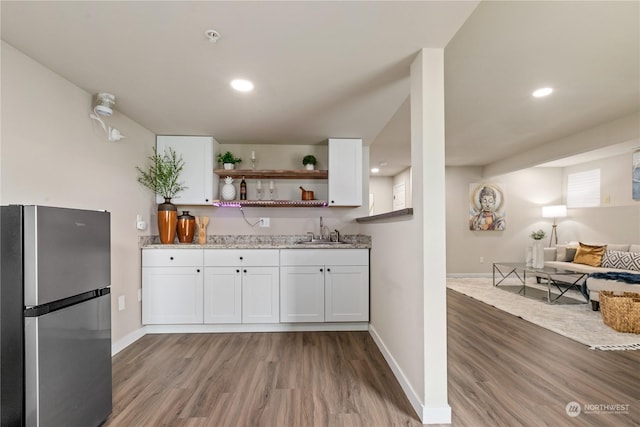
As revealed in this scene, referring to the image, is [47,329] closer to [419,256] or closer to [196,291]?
[196,291]

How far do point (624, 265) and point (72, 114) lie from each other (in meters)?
6.78

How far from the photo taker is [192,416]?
164 cm

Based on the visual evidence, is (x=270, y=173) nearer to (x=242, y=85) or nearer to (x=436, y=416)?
(x=242, y=85)

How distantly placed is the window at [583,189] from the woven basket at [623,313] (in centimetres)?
305

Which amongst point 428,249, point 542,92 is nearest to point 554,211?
point 542,92

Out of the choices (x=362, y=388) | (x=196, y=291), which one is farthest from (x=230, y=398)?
(x=196, y=291)

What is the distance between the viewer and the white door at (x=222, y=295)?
2857 millimetres

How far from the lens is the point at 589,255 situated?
4598 mm

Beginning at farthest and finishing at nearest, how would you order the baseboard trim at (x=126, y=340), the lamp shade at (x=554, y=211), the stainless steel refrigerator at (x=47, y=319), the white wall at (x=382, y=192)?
the white wall at (x=382, y=192) → the lamp shade at (x=554, y=211) → the baseboard trim at (x=126, y=340) → the stainless steel refrigerator at (x=47, y=319)

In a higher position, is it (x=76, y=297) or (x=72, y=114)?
(x=72, y=114)

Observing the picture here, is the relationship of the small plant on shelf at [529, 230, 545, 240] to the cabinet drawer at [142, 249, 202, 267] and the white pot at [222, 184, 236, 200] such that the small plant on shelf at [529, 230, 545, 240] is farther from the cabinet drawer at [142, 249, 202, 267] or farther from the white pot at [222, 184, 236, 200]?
the cabinet drawer at [142, 249, 202, 267]

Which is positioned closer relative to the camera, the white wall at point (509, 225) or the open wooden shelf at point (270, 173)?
the open wooden shelf at point (270, 173)

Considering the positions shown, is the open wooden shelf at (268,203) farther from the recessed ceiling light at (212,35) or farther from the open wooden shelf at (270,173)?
the recessed ceiling light at (212,35)

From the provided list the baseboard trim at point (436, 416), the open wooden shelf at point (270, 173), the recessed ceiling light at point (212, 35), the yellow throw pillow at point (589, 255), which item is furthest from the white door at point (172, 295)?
the yellow throw pillow at point (589, 255)
